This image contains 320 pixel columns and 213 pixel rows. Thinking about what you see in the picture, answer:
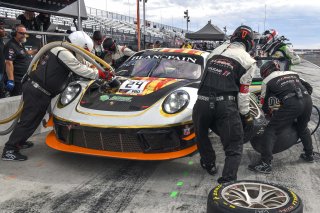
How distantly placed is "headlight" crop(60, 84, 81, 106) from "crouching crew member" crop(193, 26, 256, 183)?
1.79 m

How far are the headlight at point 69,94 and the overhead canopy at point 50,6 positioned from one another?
4249 mm

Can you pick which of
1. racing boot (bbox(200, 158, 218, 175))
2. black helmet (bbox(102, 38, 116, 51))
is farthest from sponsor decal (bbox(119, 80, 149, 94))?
black helmet (bbox(102, 38, 116, 51))

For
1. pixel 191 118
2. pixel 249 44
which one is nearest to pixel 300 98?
pixel 249 44

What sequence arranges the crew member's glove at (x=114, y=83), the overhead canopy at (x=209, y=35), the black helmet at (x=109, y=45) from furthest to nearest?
the overhead canopy at (x=209, y=35) → the black helmet at (x=109, y=45) → the crew member's glove at (x=114, y=83)

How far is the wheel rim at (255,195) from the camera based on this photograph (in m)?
2.81

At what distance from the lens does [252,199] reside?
2.89 metres

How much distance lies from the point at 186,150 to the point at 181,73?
151cm

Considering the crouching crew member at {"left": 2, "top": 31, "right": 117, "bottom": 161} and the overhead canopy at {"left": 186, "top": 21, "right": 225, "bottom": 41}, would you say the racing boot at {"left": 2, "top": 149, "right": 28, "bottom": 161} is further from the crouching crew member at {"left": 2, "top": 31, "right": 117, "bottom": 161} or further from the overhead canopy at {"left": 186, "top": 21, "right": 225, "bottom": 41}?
the overhead canopy at {"left": 186, "top": 21, "right": 225, "bottom": 41}

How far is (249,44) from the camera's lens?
3.98 meters

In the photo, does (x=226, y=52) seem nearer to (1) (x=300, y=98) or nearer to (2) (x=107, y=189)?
(1) (x=300, y=98)

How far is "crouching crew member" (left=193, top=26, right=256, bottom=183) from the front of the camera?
148 inches

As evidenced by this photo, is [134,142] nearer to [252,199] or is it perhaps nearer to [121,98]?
[121,98]

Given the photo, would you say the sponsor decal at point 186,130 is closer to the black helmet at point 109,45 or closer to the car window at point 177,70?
the car window at point 177,70

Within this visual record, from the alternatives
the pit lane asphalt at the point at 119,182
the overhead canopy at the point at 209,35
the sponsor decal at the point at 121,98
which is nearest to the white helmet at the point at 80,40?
the sponsor decal at the point at 121,98
